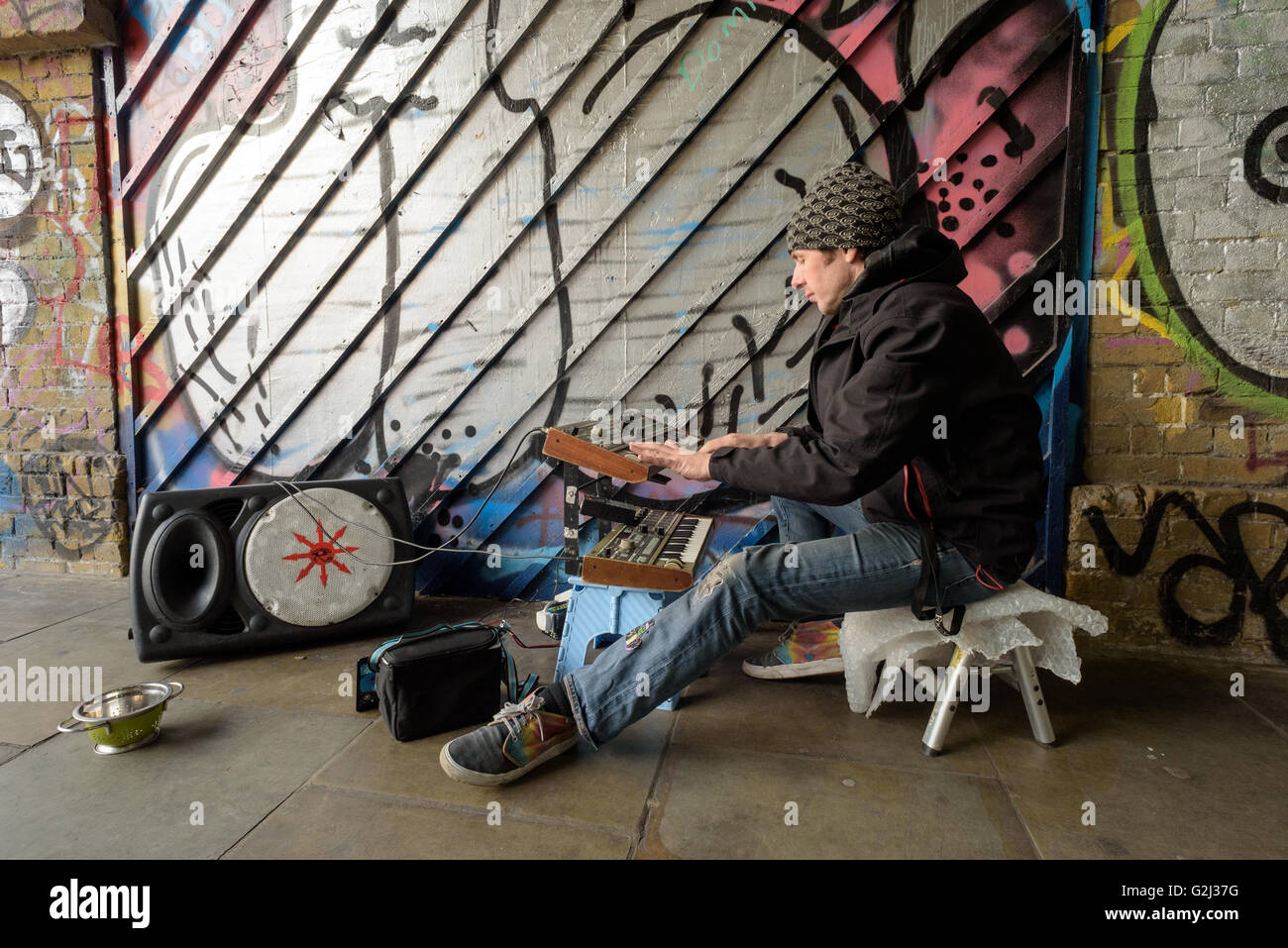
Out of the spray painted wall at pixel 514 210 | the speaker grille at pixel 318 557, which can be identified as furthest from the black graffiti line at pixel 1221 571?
the speaker grille at pixel 318 557

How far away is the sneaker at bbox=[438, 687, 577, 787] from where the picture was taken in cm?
190

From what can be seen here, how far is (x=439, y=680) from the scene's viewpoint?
2.17 metres

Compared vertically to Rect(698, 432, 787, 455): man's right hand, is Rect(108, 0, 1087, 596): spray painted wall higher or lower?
higher

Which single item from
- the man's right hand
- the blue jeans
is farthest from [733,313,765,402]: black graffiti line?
the blue jeans

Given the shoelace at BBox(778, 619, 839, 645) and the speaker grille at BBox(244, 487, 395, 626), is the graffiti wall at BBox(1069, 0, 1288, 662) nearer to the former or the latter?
the shoelace at BBox(778, 619, 839, 645)

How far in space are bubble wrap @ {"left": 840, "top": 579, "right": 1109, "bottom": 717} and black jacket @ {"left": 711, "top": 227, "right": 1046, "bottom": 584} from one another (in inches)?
3.9

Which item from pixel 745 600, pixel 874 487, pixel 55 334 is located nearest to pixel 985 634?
pixel 874 487

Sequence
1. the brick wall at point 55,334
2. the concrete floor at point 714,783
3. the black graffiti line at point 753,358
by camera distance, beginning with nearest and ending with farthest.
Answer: the concrete floor at point 714,783 → the black graffiti line at point 753,358 → the brick wall at point 55,334

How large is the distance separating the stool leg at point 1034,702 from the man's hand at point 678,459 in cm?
100

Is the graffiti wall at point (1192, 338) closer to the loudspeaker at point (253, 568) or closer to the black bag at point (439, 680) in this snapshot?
the black bag at point (439, 680)

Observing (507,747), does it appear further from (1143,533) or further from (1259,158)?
(1259,158)

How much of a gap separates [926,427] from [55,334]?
13.6ft

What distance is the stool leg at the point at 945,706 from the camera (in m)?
2.05

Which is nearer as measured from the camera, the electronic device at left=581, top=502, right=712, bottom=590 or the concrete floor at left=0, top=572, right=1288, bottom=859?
the concrete floor at left=0, top=572, right=1288, bottom=859
